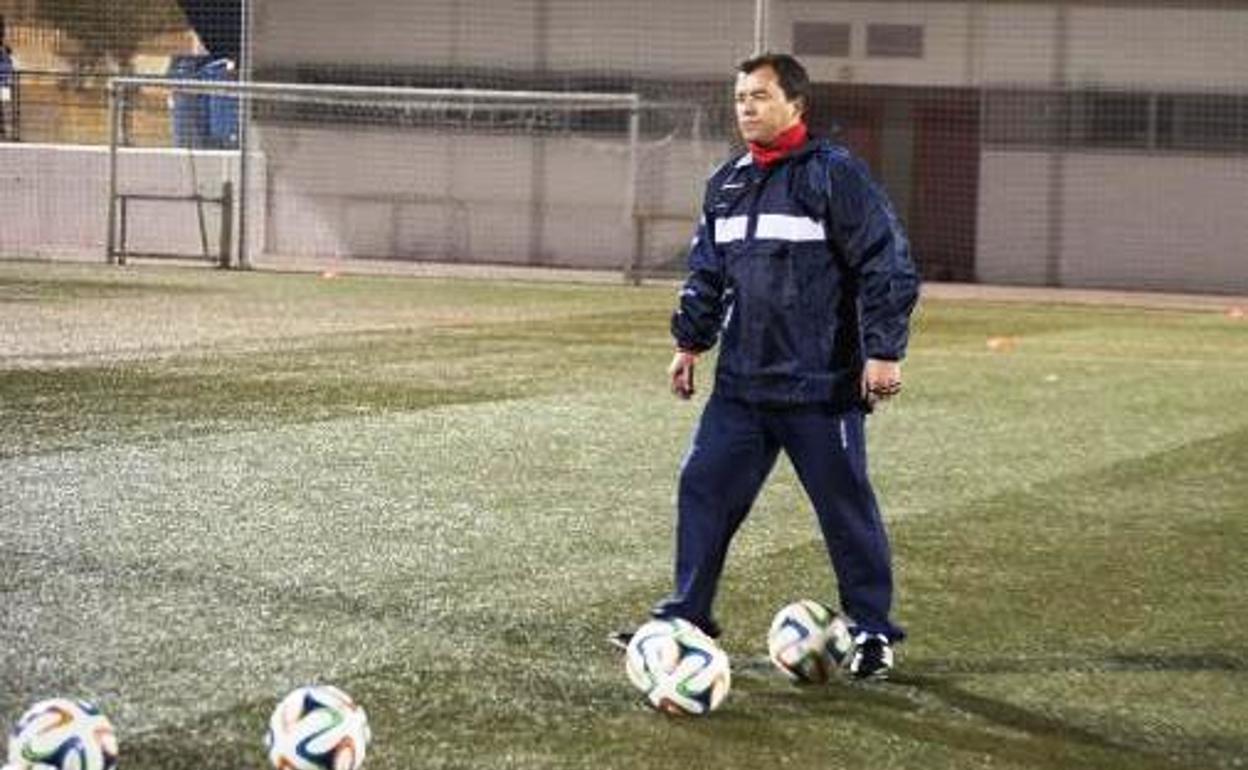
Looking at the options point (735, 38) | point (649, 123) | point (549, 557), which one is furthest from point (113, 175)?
point (549, 557)

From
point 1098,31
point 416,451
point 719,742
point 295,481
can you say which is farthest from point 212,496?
point 1098,31

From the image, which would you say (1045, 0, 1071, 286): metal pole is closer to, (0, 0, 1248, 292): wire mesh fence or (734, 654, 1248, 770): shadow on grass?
(0, 0, 1248, 292): wire mesh fence

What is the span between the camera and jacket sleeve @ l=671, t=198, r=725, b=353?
20.5 feet

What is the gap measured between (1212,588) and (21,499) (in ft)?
14.9

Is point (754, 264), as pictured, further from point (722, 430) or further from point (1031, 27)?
point (1031, 27)

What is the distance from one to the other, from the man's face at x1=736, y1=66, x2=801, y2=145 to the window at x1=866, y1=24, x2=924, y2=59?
22115 mm

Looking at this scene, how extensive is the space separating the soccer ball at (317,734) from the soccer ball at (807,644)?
4.84ft

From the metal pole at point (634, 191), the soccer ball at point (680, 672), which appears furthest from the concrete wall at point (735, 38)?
the soccer ball at point (680, 672)

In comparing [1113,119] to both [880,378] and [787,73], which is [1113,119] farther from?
[880,378]

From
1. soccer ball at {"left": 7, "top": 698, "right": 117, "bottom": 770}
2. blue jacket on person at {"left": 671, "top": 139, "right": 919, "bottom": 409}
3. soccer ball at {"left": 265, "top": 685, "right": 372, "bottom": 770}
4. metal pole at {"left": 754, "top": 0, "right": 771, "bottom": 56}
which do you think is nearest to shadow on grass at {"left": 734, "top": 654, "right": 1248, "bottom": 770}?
blue jacket on person at {"left": 671, "top": 139, "right": 919, "bottom": 409}

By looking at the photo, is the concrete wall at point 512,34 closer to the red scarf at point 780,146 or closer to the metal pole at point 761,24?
the metal pole at point 761,24

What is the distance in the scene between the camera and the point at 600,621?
682 cm

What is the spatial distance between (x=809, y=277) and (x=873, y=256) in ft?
0.62

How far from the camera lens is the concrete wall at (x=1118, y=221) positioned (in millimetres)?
26719
